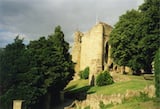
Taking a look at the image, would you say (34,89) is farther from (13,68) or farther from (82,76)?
(82,76)

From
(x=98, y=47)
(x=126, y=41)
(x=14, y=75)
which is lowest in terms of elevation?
(x=14, y=75)

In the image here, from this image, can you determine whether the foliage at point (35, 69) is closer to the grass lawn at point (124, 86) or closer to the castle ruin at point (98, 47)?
the grass lawn at point (124, 86)

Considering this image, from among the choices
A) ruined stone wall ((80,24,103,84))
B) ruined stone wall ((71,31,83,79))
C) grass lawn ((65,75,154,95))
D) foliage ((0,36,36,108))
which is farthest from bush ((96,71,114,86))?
ruined stone wall ((71,31,83,79))

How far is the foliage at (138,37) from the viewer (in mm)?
33594

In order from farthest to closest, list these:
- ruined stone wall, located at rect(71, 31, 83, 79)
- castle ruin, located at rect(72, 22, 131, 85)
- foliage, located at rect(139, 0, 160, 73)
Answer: ruined stone wall, located at rect(71, 31, 83, 79), castle ruin, located at rect(72, 22, 131, 85), foliage, located at rect(139, 0, 160, 73)

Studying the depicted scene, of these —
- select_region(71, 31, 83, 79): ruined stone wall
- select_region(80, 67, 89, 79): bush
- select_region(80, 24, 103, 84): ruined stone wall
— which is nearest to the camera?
select_region(80, 24, 103, 84): ruined stone wall

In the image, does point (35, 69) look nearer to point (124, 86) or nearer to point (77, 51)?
point (124, 86)

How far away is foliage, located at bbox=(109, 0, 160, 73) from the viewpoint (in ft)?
110

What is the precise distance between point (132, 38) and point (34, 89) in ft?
53.6

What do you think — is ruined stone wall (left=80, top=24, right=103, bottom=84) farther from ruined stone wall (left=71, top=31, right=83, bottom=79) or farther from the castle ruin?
ruined stone wall (left=71, top=31, right=83, bottom=79)

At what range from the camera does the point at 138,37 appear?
38656 mm

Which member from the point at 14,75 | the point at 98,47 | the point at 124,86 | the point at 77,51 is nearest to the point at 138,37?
A: the point at 124,86

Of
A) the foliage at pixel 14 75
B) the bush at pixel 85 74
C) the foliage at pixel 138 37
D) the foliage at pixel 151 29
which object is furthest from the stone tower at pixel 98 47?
the foliage at pixel 14 75

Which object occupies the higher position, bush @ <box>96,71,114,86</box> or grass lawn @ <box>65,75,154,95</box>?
bush @ <box>96,71,114,86</box>
